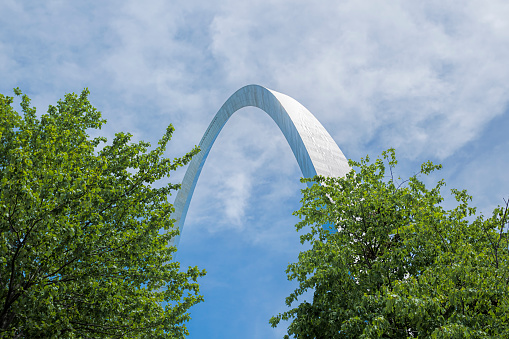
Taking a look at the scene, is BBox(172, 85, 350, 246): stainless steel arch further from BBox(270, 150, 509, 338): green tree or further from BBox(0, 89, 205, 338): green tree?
BBox(0, 89, 205, 338): green tree

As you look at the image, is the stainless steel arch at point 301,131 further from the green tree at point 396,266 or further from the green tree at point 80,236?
the green tree at point 80,236

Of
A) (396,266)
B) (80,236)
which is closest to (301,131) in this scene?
(396,266)

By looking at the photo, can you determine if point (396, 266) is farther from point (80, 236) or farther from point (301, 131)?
point (301, 131)

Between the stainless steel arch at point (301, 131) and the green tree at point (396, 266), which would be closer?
the green tree at point (396, 266)

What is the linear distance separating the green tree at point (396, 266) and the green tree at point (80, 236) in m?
3.42

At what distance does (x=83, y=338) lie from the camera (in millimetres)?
9523

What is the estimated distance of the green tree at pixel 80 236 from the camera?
7840 mm

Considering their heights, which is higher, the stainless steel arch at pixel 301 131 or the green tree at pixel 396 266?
the stainless steel arch at pixel 301 131

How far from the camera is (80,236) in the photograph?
30.3 ft

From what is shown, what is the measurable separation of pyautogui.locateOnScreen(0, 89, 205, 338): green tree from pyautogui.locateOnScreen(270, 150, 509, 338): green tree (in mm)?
3416

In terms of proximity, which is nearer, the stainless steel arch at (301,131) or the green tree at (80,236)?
the green tree at (80,236)

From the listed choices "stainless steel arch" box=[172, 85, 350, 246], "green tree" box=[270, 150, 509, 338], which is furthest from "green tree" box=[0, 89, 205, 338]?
"stainless steel arch" box=[172, 85, 350, 246]

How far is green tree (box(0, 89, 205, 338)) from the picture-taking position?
7.84 metres

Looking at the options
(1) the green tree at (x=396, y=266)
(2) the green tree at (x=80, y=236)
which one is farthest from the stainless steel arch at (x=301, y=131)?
(2) the green tree at (x=80, y=236)
